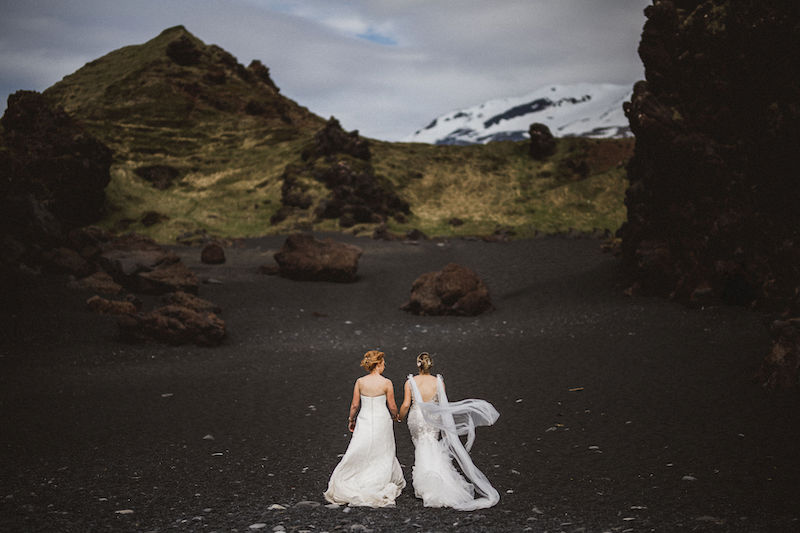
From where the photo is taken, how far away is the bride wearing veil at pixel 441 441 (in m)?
5.98

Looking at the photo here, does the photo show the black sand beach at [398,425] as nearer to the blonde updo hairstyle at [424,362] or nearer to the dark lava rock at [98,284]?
the dark lava rock at [98,284]

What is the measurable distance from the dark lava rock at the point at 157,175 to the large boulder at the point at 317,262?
3049 cm

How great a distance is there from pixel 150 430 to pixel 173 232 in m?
31.1

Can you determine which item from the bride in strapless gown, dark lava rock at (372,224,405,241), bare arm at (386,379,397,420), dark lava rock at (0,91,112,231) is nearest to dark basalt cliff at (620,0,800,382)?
bare arm at (386,379,397,420)

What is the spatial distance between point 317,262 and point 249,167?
32660 mm

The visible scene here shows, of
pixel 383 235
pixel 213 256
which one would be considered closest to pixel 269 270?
pixel 213 256

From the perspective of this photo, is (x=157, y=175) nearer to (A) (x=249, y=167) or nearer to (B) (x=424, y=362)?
(A) (x=249, y=167)

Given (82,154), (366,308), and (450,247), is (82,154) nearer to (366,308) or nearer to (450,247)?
(450,247)

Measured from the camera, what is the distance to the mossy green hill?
1618 inches

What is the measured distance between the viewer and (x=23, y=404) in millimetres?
9578

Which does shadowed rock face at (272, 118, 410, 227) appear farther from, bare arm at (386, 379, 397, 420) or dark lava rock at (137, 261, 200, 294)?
bare arm at (386, 379, 397, 420)

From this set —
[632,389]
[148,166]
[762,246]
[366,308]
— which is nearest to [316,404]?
[632,389]

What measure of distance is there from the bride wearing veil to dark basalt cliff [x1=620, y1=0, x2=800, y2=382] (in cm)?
861

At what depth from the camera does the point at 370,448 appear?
6133mm
